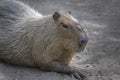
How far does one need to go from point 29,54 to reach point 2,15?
97 cm

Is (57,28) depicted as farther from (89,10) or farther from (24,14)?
(89,10)

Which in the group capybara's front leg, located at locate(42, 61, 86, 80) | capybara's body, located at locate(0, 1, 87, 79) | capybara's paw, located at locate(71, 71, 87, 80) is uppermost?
capybara's body, located at locate(0, 1, 87, 79)

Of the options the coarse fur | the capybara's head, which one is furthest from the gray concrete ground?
the capybara's head

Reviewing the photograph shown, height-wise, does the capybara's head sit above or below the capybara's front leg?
above

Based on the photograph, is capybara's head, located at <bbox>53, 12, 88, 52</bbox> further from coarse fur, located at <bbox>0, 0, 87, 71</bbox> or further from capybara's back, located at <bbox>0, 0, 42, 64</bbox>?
capybara's back, located at <bbox>0, 0, 42, 64</bbox>

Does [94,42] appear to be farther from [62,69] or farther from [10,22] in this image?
[10,22]

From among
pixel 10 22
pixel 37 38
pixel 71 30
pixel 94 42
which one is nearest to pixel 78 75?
pixel 71 30

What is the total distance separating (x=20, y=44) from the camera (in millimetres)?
5961

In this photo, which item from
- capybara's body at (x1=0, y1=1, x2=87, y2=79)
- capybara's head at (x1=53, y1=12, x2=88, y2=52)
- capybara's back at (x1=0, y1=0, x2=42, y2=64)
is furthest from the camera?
capybara's back at (x1=0, y1=0, x2=42, y2=64)

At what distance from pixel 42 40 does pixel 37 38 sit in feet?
0.36

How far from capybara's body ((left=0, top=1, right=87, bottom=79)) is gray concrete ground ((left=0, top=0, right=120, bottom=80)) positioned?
0.56ft

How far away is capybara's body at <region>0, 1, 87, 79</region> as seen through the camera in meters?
5.57

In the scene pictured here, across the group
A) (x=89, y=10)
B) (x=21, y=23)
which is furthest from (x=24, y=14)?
(x=89, y=10)

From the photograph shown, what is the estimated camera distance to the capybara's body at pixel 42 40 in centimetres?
557
